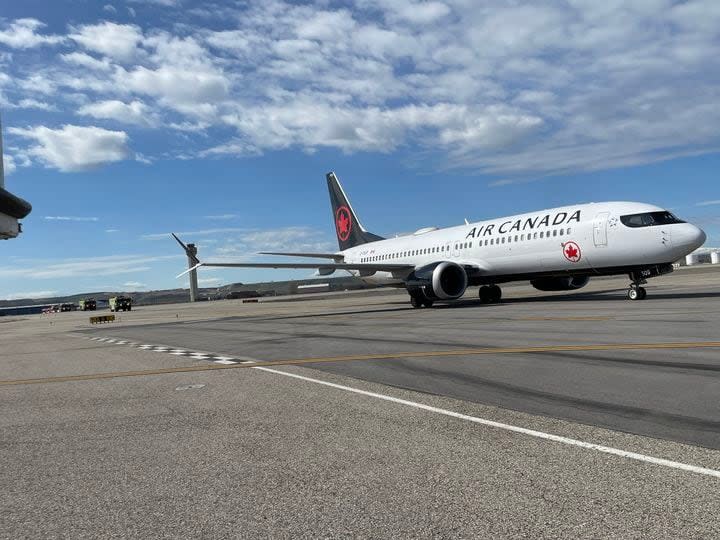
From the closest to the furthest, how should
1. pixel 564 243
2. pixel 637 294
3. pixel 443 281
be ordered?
pixel 637 294, pixel 564 243, pixel 443 281

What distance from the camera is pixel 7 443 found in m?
6.30

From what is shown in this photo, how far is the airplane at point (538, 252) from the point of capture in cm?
2262

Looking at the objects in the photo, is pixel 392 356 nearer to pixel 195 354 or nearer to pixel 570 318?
pixel 195 354

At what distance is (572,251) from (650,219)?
10.7 ft

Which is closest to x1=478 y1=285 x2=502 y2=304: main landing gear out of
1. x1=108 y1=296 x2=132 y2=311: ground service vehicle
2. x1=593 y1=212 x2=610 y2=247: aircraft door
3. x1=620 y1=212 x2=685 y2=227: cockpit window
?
x1=593 y1=212 x2=610 y2=247: aircraft door

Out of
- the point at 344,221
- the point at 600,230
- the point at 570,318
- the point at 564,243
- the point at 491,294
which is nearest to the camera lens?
the point at 570,318

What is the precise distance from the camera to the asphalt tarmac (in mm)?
3711

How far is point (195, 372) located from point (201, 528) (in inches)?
306

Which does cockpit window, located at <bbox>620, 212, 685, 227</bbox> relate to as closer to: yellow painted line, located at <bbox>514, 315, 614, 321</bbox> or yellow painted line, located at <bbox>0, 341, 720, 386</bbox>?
yellow painted line, located at <bbox>514, 315, 614, 321</bbox>

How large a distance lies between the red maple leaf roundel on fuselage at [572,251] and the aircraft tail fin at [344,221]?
749 inches

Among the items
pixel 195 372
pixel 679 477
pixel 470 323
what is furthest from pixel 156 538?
pixel 470 323

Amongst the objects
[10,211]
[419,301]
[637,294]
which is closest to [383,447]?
[10,211]

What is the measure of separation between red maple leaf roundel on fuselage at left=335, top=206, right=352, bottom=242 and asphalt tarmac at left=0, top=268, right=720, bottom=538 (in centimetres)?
3322

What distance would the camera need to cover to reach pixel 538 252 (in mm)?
26188
